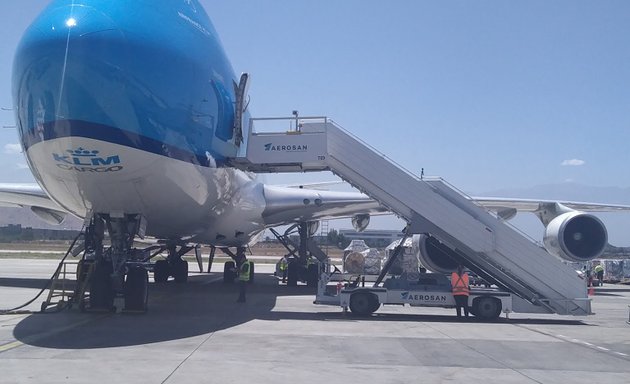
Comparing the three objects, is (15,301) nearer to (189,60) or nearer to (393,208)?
(189,60)

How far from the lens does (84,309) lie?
1390cm

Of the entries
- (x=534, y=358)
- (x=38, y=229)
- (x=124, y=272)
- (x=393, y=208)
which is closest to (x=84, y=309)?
(x=124, y=272)

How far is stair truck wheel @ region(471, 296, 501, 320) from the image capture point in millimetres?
15422

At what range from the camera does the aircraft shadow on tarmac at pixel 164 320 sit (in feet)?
35.2

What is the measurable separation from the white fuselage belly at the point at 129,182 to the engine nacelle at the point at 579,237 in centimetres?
963

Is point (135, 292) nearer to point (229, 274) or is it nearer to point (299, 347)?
point (299, 347)

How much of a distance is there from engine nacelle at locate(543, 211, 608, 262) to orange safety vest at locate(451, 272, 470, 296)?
5707 millimetres

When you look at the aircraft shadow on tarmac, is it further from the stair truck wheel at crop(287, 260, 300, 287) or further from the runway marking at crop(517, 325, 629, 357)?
the stair truck wheel at crop(287, 260, 300, 287)

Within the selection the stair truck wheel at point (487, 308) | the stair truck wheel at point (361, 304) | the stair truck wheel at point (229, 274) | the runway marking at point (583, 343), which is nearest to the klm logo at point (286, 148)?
the stair truck wheel at point (361, 304)

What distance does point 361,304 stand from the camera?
50.5 ft

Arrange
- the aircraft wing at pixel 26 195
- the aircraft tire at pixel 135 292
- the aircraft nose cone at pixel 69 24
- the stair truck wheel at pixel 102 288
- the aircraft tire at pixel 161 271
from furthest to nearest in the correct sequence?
1. the aircraft tire at pixel 161 271
2. the aircraft wing at pixel 26 195
3. the aircraft tire at pixel 135 292
4. the stair truck wheel at pixel 102 288
5. the aircraft nose cone at pixel 69 24

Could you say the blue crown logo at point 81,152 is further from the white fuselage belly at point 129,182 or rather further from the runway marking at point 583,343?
the runway marking at point 583,343

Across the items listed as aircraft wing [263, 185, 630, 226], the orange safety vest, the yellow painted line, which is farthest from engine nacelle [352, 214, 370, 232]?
the yellow painted line

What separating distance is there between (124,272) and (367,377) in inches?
278
